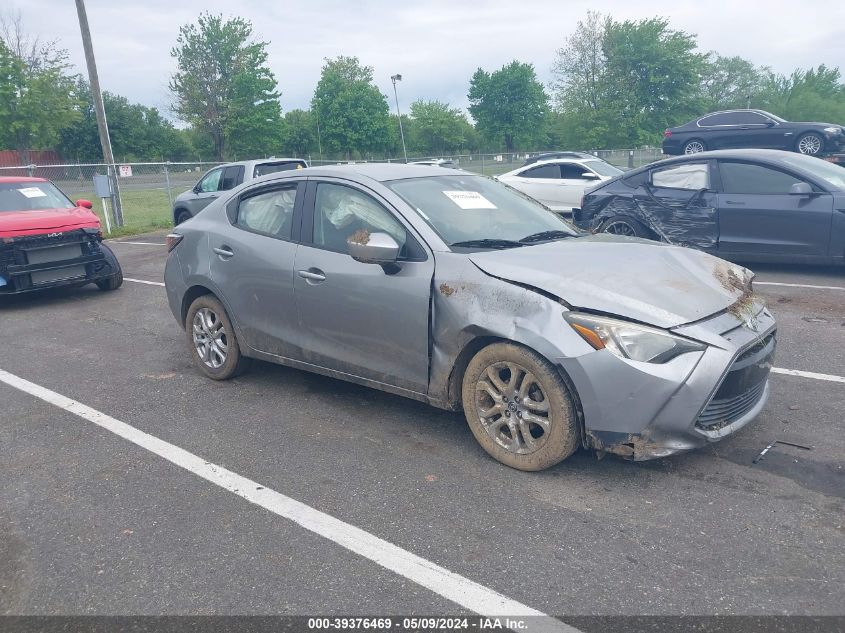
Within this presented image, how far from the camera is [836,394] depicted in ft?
15.7

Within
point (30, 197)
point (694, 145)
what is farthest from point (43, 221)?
point (694, 145)

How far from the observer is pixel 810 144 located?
1752 centimetres

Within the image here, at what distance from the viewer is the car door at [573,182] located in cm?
→ 1498

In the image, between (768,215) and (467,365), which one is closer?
(467,365)

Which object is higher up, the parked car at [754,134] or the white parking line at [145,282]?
the parked car at [754,134]

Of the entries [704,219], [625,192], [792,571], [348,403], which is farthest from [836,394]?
[625,192]

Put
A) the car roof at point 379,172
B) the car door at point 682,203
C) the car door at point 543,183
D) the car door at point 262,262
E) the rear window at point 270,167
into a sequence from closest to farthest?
the car roof at point 379,172, the car door at point 262,262, the car door at point 682,203, the rear window at point 270,167, the car door at point 543,183

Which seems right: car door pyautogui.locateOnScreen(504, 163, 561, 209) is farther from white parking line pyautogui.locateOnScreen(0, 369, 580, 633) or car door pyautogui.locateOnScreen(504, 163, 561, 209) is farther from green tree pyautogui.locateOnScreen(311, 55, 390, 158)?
green tree pyautogui.locateOnScreen(311, 55, 390, 158)

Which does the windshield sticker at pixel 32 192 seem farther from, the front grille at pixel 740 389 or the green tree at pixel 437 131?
the green tree at pixel 437 131

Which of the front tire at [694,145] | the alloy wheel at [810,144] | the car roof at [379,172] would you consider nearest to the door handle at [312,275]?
the car roof at [379,172]

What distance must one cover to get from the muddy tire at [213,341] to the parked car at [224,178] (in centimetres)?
732

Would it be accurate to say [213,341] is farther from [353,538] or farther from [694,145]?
[694,145]

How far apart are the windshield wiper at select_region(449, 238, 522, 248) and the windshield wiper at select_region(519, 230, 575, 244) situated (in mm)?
106

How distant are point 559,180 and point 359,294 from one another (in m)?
11.7
